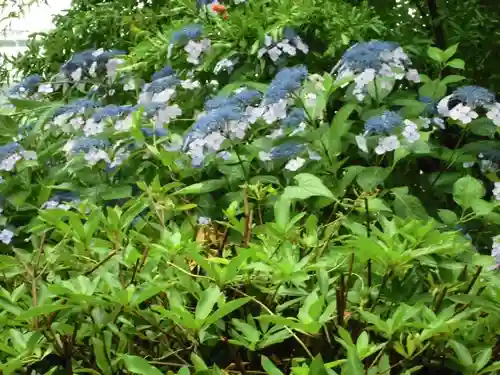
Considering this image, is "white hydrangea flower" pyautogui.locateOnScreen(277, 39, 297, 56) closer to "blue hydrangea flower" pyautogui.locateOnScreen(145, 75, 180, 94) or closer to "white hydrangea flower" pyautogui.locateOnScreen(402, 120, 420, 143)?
"blue hydrangea flower" pyautogui.locateOnScreen(145, 75, 180, 94)

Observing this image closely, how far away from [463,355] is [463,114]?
1.07 metres

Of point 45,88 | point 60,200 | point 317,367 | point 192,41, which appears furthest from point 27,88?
point 317,367

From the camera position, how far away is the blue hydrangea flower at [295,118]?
1957 mm

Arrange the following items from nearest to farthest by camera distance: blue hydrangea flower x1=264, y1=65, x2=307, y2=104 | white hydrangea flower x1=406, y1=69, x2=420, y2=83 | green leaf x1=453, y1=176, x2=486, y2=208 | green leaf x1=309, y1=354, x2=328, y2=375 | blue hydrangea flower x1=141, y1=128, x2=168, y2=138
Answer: green leaf x1=309, y1=354, x2=328, y2=375 < green leaf x1=453, y1=176, x2=486, y2=208 < blue hydrangea flower x1=264, y1=65, x2=307, y2=104 < blue hydrangea flower x1=141, y1=128, x2=168, y2=138 < white hydrangea flower x1=406, y1=69, x2=420, y2=83

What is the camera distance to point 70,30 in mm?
4129

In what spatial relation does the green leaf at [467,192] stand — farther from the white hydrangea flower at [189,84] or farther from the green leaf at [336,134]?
the white hydrangea flower at [189,84]

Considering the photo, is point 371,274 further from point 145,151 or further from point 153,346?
point 145,151

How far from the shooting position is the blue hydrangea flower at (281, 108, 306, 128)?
1.96m

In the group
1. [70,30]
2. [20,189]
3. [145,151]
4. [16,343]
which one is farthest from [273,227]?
[70,30]

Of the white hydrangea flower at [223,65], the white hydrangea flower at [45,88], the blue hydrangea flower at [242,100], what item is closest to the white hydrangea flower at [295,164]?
the blue hydrangea flower at [242,100]

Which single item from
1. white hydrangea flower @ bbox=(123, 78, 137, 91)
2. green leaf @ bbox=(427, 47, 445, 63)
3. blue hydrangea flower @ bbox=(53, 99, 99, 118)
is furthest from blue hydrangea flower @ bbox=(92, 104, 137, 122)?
green leaf @ bbox=(427, 47, 445, 63)

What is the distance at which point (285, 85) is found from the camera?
191 centimetres

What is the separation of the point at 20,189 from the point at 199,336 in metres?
1.33

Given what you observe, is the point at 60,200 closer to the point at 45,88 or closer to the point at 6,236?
the point at 6,236
